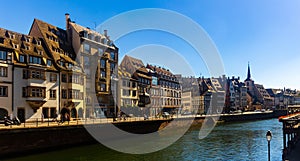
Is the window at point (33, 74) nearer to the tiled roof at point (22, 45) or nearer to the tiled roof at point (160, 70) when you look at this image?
the tiled roof at point (22, 45)

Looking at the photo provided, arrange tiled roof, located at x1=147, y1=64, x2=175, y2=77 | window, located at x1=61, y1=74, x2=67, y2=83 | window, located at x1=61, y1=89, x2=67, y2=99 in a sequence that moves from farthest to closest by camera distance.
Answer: tiled roof, located at x1=147, y1=64, x2=175, y2=77, window, located at x1=61, y1=89, x2=67, y2=99, window, located at x1=61, y1=74, x2=67, y2=83

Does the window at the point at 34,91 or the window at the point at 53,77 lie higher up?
the window at the point at 53,77

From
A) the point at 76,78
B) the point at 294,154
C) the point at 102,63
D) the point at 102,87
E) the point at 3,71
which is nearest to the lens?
the point at 294,154

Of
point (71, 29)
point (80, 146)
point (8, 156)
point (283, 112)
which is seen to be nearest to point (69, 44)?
point (71, 29)

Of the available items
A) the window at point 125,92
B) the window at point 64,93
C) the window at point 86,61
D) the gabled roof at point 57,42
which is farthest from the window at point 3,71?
the window at point 125,92

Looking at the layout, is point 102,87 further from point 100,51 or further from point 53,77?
point 53,77

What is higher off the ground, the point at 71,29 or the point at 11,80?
the point at 71,29

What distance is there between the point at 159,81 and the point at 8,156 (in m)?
67.2

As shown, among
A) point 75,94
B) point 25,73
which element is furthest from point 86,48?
point 25,73

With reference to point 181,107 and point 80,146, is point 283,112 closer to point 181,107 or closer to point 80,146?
point 181,107

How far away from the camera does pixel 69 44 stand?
191ft

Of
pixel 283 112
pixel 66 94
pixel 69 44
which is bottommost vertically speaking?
pixel 283 112

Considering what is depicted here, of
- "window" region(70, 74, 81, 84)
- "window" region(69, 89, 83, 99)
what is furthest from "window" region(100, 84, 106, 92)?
"window" region(70, 74, 81, 84)

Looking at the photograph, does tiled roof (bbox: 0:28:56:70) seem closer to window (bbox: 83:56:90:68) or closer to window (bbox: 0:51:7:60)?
window (bbox: 0:51:7:60)
